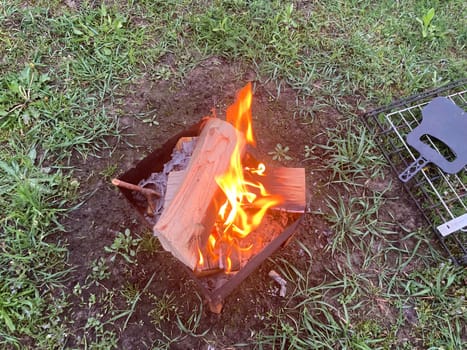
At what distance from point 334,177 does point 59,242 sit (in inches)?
69.5

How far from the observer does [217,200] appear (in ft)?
5.99

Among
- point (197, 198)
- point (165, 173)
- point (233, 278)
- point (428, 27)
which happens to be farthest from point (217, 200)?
point (428, 27)

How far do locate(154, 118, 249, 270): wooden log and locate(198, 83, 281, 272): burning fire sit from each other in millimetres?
68

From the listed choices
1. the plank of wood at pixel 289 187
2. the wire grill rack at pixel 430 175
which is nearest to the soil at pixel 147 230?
the wire grill rack at pixel 430 175

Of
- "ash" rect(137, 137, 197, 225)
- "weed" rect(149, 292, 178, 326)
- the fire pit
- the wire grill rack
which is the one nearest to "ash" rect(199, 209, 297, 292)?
the fire pit

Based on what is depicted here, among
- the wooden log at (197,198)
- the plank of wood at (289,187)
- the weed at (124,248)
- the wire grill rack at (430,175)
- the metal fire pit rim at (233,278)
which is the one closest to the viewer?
the wooden log at (197,198)

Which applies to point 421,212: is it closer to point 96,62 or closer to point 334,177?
point 334,177

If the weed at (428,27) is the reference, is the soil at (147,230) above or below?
below

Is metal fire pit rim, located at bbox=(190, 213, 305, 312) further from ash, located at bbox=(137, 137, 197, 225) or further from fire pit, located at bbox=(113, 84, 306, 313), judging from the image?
ash, located at bbox=(137, 137, 197, 225)

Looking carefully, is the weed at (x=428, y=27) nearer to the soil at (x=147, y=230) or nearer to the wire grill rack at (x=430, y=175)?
the wire grill rack at (x=430, y=175)

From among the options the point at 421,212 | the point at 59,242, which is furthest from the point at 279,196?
the point at 59,242

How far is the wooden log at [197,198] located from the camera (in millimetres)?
1716

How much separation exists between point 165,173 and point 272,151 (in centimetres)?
81

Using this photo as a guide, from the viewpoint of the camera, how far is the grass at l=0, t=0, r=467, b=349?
2109 mm
